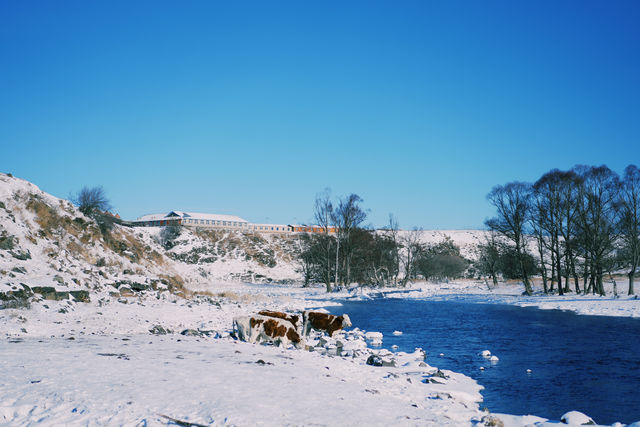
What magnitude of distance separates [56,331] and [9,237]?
10.1 m

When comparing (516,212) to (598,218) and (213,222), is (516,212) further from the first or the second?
(213,222)

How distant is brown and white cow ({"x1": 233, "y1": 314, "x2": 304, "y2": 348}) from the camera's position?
48.8ft

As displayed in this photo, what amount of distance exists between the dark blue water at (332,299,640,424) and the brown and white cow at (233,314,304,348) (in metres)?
4.14

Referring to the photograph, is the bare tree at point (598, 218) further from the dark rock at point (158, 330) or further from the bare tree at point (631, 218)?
the dark rock at point (158, 330)

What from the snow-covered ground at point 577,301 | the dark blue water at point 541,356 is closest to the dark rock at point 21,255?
the dark blue water at point 541,356

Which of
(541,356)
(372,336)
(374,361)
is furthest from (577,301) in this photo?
(374,361)

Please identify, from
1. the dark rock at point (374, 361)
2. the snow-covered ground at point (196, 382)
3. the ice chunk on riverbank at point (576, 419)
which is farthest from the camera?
the dark rock at point (374, 361)

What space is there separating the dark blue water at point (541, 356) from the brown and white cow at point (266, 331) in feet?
13.6

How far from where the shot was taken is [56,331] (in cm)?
1336

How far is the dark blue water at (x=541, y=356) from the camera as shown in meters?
9.62

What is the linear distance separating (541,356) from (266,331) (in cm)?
933

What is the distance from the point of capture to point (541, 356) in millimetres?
14656

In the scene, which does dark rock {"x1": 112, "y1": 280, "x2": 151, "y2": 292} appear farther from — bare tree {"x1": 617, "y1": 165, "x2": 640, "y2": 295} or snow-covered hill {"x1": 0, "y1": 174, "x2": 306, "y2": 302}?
bare tree {"x1": 617, "y1": 165, "x2": 640, "y2": 295}

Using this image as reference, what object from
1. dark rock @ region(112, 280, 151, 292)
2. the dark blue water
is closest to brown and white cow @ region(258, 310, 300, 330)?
the dark blue water
